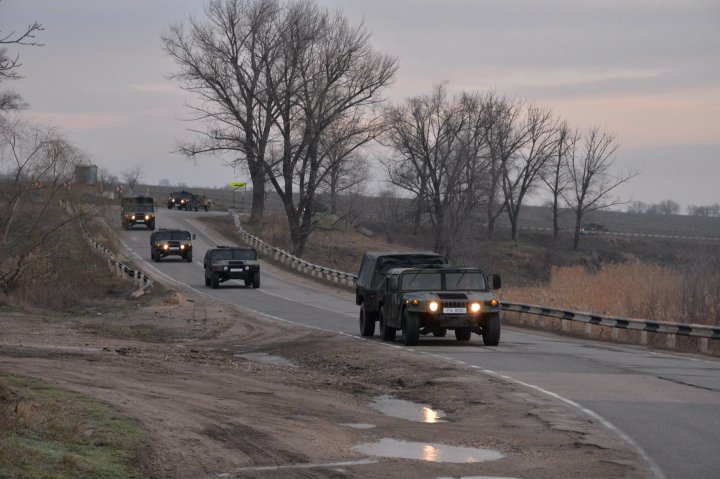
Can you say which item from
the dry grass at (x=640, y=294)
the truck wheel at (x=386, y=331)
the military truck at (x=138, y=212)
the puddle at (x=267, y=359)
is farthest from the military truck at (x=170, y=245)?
the puddle at (x=267, y=359)

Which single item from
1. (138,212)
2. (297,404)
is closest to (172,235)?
(138,212)

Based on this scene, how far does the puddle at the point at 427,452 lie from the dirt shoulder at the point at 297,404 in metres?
0.20

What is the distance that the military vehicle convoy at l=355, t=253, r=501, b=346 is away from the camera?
2259 centimetres

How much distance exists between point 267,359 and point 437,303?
3.90 m

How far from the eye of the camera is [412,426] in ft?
42.0

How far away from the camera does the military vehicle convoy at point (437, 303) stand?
22.6m

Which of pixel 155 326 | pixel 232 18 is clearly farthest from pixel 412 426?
pixel 232 18

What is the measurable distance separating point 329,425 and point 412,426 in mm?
1107

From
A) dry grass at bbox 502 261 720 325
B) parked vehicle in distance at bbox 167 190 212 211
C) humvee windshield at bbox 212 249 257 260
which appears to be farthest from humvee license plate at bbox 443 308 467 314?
parked vehicle in distance at bbox 167 190 212 211

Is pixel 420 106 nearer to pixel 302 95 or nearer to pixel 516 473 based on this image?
pixel 302 95

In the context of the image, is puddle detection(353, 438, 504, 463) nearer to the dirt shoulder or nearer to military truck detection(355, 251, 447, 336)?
the dirt shoulder

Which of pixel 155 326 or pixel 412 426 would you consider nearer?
pixel 412 426

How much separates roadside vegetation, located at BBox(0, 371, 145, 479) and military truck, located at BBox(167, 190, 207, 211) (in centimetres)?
9229

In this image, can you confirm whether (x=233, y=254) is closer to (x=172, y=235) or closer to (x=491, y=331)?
(x=172, y=235)
